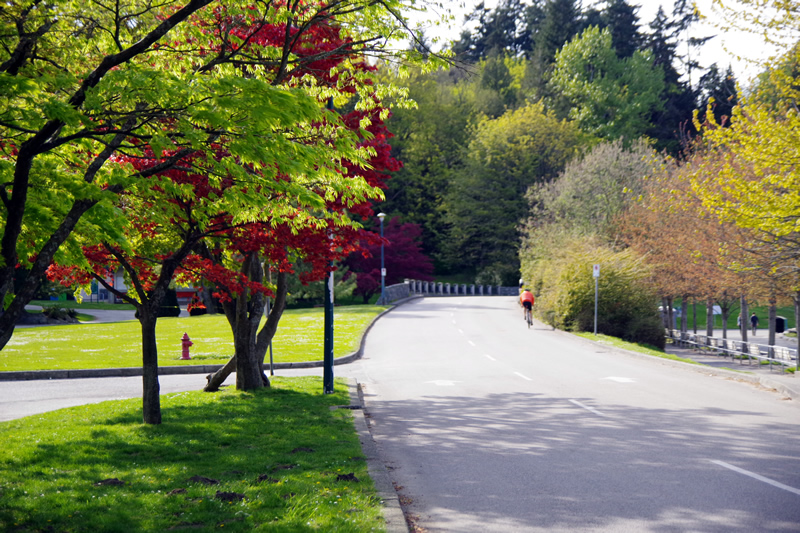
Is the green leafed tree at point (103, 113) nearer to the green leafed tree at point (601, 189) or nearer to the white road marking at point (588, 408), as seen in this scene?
the white road marking at point (588, 408)

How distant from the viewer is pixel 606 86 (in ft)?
221

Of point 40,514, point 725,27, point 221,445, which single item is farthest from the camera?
point 725,27

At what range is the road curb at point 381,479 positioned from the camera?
5.55 meters

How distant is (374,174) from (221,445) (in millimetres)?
5550

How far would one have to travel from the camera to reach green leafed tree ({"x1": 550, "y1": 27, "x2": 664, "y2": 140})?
65.6 m

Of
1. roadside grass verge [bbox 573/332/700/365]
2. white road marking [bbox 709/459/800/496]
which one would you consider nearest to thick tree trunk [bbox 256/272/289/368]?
white road marking [bbox 709/459/800/496]

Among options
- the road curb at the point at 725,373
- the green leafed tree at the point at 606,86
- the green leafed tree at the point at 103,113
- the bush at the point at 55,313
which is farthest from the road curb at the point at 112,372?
the green leafed tree at the point at 606,86

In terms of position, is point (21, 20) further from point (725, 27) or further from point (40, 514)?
point (725, 27)

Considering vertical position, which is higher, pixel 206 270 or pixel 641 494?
pixel 206 270

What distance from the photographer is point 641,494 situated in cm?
654

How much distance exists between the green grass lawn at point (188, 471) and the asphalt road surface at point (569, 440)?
0.81 meters

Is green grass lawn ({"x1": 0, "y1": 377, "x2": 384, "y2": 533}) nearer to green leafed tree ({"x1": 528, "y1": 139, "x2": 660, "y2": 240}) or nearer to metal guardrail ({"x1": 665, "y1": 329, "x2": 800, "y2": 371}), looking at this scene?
metal guardrail ({"x1": 665, "y1": 329, "x2": 800, "y2": 371})

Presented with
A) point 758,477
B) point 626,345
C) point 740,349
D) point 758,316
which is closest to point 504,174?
point 758,316

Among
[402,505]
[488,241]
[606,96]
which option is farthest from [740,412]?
[606,96]
